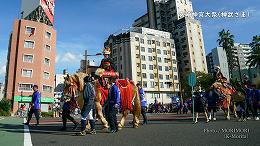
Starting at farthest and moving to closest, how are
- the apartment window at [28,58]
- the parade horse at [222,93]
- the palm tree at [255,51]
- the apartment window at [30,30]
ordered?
the apartment window at [30,30] < the apartment window at [28,58] < the palm tree at [255,51] < the parade horse at [222,93]

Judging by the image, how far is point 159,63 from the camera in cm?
8181

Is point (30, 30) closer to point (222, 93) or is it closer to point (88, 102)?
point (222, 93)

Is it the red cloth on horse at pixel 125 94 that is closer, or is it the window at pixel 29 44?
the red cloth on horse at pixel 125 94

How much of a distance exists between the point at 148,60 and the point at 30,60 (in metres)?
36.2

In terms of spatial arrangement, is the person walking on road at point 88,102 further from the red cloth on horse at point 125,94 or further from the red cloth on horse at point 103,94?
the red cloth on horse at point 125,94

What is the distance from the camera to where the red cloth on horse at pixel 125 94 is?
8.97 meters

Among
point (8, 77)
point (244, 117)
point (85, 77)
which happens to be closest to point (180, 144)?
point (85, 77)

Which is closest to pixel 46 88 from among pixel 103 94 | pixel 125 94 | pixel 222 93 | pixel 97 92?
pixel 222 93

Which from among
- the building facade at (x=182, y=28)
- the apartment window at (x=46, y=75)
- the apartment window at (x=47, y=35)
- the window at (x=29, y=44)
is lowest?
the apartment window at (x=46, y=75)

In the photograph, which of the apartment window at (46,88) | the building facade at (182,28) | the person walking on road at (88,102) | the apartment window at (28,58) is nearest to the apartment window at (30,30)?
the apartment window at (28,58)

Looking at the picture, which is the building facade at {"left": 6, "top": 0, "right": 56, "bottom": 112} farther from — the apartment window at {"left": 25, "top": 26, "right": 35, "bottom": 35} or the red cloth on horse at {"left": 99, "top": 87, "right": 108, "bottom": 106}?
the red cloth on horse at {"left": 99, "top": 87, "right": 108, "bottom": 106}

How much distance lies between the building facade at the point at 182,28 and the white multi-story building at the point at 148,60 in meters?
4.18

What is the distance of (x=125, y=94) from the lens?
29.5 feet

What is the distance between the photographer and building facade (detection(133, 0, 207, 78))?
86.2m
